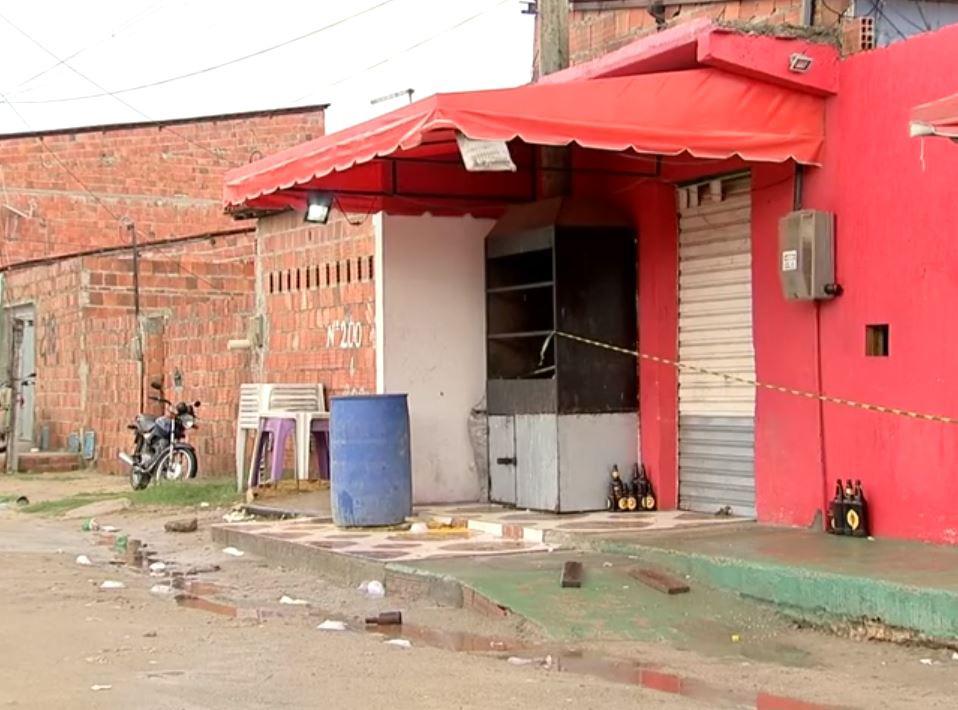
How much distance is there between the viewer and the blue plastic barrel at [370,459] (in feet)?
38.3

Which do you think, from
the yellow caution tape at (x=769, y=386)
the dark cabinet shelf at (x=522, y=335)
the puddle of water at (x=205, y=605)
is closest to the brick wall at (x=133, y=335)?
the dark cabinet shelf at (x=522, y=335)

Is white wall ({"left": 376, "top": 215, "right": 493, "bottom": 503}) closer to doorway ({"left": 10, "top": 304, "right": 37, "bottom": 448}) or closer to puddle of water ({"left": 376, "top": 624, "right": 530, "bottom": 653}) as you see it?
puddle of water ({"left": 376, "top": 624, "right": 530, "bottom": 653})

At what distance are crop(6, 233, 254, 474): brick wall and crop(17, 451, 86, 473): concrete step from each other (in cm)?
57

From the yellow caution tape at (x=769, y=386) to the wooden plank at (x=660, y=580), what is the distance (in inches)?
77.6

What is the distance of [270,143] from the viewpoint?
3088cm

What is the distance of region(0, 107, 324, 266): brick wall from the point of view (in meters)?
29.6

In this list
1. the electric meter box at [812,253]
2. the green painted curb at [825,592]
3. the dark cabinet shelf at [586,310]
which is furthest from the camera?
the dark cabinet shelf at [586,310]

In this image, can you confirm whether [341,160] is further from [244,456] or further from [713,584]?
[244,456]

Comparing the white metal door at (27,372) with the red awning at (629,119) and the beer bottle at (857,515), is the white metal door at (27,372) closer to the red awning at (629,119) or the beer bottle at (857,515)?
the red awning at (629,119)

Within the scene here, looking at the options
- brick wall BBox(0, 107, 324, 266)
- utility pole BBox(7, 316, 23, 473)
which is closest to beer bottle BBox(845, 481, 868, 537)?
utility pole BBox(7, 316, 23, 473)

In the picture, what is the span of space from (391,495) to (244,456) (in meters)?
4.78

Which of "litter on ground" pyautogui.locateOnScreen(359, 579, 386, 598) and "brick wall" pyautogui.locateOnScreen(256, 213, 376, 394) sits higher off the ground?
"brick wall" pyautogui.locateOnScreen(256, 213, 376, 394)

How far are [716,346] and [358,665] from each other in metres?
5.31

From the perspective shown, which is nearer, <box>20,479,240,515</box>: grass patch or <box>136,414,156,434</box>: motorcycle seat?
<box>20,479,240,515</box>: grass patch
